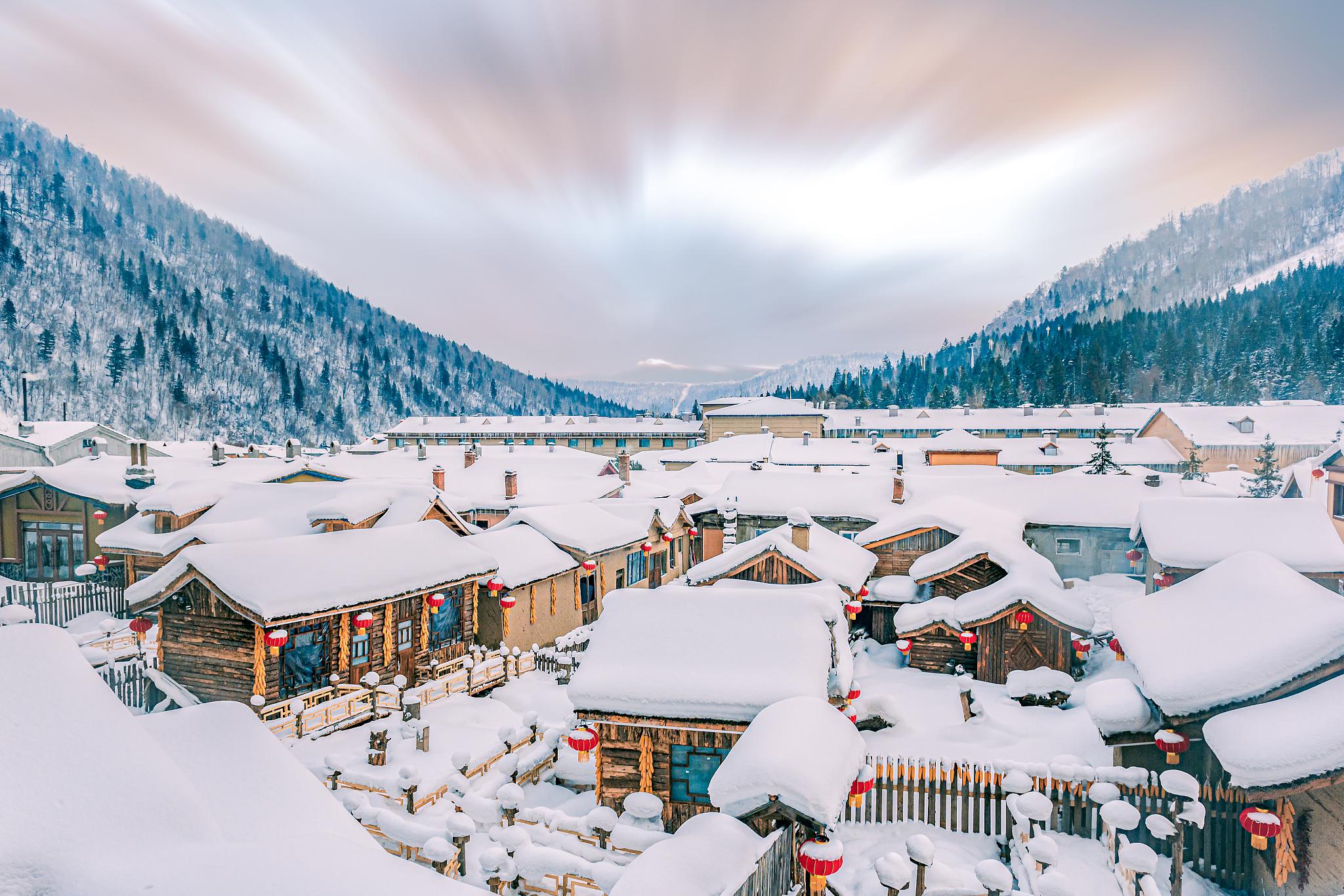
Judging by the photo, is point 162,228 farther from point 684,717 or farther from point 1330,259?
point 1330,259

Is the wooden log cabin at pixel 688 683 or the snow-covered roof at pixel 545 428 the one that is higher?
the snow-covered roof at pixel 545 428

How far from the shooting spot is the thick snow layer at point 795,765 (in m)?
8.58

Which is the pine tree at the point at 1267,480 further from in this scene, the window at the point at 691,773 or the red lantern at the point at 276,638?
the red lantern at the point at 276,638

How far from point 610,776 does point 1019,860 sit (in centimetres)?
757

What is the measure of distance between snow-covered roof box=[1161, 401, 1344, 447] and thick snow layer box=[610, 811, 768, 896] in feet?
233

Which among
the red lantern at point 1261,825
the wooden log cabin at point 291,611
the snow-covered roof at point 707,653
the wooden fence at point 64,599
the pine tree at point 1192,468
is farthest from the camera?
the pine tree at point 1192,468

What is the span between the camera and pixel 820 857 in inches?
321

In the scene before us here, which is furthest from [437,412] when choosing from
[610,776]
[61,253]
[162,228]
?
[610,776]

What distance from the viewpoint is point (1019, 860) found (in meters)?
11.4

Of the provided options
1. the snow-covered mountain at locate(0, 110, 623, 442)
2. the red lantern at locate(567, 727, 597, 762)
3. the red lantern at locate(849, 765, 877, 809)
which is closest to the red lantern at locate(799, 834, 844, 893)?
the red lantern at locate(849, 765, 877, 809)

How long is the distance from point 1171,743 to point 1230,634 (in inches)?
95.0

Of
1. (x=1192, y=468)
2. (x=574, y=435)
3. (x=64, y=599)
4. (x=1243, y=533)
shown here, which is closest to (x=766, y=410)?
(x=574, y=435)

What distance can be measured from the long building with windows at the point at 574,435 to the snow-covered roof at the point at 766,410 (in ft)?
16.9

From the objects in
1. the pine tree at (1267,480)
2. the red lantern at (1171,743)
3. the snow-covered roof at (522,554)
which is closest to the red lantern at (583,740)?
the red lantern at (1171,743)
